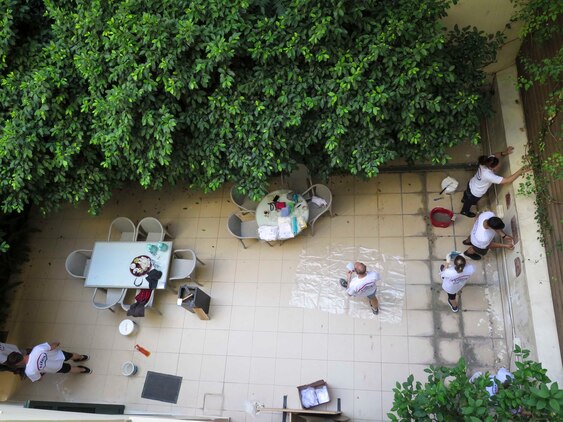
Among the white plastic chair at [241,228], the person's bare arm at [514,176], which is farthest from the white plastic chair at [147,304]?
the person's bare arm at [514,176]

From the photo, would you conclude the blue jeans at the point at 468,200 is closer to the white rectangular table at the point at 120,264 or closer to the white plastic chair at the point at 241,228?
the white plastic chair at the point at 241,228

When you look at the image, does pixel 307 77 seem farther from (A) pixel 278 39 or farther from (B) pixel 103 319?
(B) pixel 103 319

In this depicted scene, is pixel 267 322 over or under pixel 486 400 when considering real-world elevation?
over

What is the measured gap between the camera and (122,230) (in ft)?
24.9

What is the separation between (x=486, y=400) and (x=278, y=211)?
3999mm

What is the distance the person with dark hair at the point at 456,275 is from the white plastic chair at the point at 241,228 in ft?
9.49

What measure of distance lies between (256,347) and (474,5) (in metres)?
5.58

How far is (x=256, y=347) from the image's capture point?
6.40 m

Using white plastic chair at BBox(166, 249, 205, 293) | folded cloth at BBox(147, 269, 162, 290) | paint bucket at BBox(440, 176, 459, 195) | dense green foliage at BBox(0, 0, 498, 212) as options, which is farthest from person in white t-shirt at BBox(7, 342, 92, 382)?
paint bucket at BBox(440, 176, 459, 195)

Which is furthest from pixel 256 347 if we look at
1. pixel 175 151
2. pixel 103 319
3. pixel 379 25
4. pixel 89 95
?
pixel 379 25

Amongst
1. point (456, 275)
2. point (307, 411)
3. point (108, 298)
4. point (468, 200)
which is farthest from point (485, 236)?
point (108, 298)

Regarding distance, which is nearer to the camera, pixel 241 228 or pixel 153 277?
pixel 153 277

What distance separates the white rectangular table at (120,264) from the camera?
6730mm

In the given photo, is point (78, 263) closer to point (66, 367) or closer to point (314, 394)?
point (66, 367)
